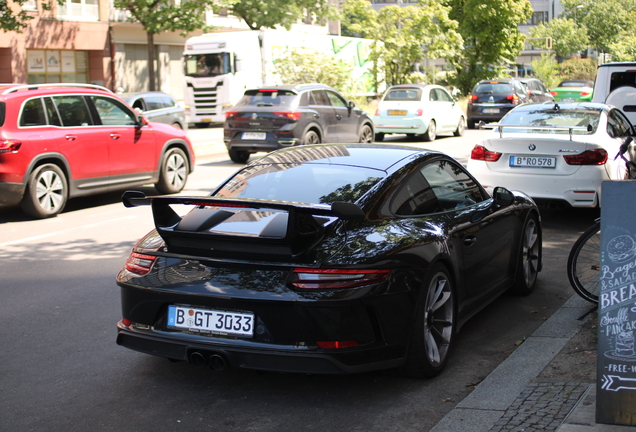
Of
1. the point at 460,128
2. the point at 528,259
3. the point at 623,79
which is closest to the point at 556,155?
the point at 528,259

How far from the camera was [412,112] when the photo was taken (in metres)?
22.4

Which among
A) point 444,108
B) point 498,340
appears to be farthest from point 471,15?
point 498,340

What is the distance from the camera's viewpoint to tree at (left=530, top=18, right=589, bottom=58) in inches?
3100

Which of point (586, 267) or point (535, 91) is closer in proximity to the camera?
point (586, 267)

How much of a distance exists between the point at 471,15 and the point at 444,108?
76.7 feet

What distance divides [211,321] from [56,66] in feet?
119

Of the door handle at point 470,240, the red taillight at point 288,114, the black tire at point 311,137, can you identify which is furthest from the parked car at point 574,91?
the door handle at point 470,240

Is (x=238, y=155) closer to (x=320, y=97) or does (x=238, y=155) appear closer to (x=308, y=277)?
(x=320, y=97)

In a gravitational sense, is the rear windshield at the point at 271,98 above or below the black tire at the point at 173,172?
above

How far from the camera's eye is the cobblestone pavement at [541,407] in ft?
12.7

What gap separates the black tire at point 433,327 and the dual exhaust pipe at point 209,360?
3.51 ft

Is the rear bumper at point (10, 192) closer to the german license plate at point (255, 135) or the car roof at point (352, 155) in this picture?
the car roof at point (352, 155)

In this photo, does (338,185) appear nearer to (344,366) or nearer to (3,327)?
(344,366)

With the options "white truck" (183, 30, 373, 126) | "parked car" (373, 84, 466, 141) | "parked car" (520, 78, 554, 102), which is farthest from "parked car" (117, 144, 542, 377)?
"parked car" (520, 78, 554, 102)
